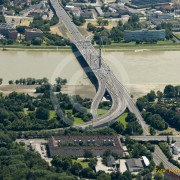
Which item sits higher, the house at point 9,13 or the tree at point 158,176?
the tree at point 158,176

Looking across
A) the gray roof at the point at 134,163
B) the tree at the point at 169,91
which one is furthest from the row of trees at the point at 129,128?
the tree at the point at 169,91

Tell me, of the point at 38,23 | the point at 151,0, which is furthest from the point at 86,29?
the point at 151,0

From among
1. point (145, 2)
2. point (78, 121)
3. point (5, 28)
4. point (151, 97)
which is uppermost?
point (78, 121)

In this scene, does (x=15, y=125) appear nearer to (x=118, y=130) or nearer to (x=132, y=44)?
(x=118, y=130)

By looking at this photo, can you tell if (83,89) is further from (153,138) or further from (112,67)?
(153,138)

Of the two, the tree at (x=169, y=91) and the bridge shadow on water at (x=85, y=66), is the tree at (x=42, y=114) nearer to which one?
the bridge shadow on water at (x=85, y=66)

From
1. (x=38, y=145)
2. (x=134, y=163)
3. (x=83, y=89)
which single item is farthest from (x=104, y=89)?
(x=134, y=163)
